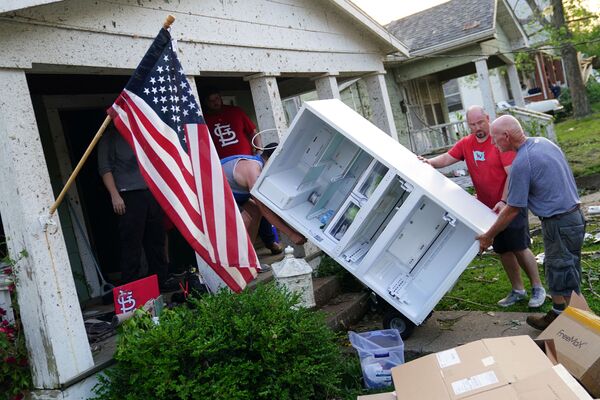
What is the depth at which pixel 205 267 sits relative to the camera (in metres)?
5.22

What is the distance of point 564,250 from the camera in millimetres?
4352

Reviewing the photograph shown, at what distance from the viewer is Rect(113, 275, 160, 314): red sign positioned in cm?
414

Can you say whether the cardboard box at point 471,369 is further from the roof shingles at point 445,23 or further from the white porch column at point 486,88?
the roof shingles at point 445,23

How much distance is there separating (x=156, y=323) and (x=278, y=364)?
91 centimetres

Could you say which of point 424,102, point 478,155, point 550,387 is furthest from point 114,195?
point 424,102

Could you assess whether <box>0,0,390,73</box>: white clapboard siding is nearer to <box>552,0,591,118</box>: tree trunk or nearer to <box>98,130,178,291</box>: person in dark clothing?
<box>98,130,178,291</box>: person in dark clothing

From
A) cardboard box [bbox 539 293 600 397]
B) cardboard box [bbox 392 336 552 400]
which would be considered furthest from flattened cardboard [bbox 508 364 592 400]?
cardboard box [bbox 539 293 600 397]

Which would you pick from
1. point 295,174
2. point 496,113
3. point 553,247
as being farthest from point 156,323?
point 496,113

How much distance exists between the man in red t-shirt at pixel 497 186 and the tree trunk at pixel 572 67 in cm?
1752

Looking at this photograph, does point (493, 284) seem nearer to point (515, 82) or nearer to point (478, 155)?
point (478, 155)

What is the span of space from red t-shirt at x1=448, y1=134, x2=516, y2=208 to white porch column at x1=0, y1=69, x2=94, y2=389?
148 inches

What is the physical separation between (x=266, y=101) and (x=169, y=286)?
2383mm

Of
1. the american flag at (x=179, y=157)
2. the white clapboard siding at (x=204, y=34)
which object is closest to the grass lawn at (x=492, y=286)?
the american flag at (x=179, y=157)

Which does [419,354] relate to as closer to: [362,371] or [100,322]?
[362,371]
